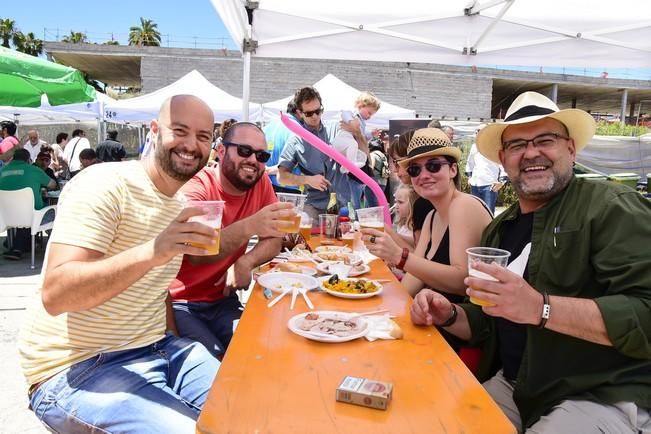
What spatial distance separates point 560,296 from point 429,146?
128cm

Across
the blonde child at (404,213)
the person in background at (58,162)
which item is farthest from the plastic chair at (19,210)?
the person in background at (58,162)

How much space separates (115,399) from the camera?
1.59 metres

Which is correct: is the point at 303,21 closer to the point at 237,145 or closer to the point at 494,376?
the point at 237,145

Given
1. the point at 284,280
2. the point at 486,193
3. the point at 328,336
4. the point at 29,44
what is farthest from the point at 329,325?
the point at 29,44

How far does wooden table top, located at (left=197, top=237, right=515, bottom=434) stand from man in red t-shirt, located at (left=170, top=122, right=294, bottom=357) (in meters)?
0.73

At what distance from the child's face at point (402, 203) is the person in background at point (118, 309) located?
2312 mm

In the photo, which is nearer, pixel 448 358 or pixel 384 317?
pixel 448 358

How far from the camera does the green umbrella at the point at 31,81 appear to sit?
191 inches

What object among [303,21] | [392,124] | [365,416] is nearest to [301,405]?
[365,416]

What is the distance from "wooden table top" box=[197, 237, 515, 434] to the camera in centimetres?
114

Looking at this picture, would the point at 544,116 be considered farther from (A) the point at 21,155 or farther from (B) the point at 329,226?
(A) the point at 21,155

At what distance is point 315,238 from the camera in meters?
3.87

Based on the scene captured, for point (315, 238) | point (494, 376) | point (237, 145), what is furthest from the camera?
point (315, 238)

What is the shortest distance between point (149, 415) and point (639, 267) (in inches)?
68.6
